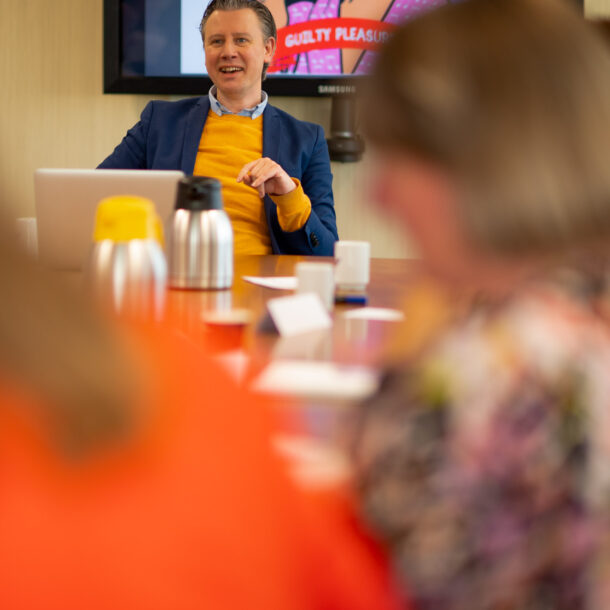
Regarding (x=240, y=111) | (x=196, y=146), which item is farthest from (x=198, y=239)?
(x=240, y=111)

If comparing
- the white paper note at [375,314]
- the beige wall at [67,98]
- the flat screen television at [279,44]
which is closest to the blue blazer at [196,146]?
the flat screen television at [279,44]

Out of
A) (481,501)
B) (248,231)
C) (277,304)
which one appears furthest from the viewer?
(248,231)

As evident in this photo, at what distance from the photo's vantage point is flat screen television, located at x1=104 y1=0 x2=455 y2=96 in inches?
137

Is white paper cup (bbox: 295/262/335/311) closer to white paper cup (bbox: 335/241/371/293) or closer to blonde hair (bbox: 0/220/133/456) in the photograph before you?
white paper cup (bbox: 335/241/371/293)

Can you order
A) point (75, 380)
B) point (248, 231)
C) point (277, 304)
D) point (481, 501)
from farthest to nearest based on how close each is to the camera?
point (248, 231)
point (277, 304)
point (481, 501)
point (75, 380)

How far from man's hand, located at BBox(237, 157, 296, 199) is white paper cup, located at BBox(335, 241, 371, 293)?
633 millimetres

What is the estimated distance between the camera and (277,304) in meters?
1.15

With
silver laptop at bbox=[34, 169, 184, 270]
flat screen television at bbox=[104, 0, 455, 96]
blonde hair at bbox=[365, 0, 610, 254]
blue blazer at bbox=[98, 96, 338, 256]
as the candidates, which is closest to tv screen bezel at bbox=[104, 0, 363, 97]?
flat screen television at bbox=[104, 0, 455, 96]

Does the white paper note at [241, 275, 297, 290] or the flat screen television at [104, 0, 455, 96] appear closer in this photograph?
the white paper note at [241, 275, 297, 290]

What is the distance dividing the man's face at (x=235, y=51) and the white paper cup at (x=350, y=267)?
1453 mm

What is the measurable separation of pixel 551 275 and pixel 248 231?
201cm

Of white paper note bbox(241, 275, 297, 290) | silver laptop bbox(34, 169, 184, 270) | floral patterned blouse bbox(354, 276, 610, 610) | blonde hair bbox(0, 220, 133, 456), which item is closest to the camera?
blonde hair bbox(0, 220, 133, 456)

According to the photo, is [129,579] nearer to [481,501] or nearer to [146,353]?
[146,353]

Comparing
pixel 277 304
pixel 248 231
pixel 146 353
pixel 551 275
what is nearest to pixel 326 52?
pixel 248 231
